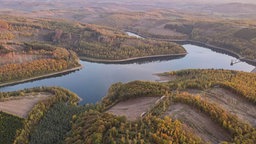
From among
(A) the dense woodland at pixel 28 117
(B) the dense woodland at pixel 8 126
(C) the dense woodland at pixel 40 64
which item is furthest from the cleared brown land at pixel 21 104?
(C) the dense woodland at pixel 40 64

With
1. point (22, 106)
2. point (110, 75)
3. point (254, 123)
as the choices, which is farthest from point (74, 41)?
point (254, 123)

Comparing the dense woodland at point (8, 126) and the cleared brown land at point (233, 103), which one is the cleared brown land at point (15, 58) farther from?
the cleared brown land at point (233, 103)

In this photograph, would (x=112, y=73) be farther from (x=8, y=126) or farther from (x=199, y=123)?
(x=199, y=123)

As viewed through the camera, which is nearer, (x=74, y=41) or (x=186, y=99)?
(x=186, y=99)

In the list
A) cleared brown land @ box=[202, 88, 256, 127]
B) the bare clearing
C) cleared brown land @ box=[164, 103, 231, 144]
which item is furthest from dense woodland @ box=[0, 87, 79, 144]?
cleared brown land @ box=[202, 88, 256, 127]

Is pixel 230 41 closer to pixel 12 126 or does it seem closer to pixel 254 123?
pixel 254 123

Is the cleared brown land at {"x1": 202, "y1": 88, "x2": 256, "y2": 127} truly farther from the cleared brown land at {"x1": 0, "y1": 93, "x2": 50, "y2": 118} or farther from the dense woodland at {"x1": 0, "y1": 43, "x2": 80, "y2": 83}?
the dense woodland at {"x1": 0, "y1": 43, "x2": 80, "y2": 83}
